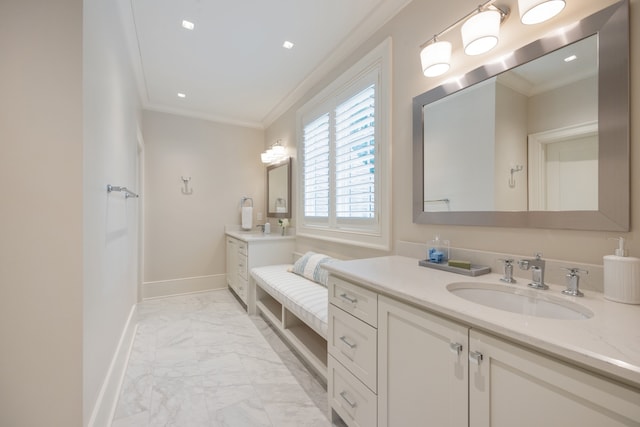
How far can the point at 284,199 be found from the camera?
12.4 ft

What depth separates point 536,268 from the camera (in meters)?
1.11

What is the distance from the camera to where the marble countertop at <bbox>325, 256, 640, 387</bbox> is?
577mm

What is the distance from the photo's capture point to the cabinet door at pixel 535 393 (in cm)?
58

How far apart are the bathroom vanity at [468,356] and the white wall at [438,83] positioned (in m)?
0.20

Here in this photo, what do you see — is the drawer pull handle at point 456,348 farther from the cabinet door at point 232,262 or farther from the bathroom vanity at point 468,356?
the cabinet door at point 232,262

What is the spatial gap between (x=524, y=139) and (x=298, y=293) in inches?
Result: 71.8

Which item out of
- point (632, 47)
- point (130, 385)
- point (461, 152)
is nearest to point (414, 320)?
point (461, 152)

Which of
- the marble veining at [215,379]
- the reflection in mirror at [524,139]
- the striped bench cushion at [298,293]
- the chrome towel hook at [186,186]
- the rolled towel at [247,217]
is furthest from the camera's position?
the rolled towel at [247,217]

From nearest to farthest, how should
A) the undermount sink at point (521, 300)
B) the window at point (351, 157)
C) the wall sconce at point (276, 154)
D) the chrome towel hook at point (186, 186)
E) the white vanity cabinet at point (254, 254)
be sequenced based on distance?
the undermount sink at point (521, 300) → the window at point (351, 157) → the white vanity cabinet at point (254, 254) → the wall sconce at point (276, 154) → the chrome towel hook at point (186, 186)

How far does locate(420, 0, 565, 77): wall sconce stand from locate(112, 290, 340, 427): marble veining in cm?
215

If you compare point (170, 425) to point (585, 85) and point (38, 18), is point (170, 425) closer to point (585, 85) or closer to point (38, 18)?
point (38, 18)

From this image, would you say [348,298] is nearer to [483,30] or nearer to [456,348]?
[456,348]

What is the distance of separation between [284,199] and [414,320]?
2.96 metres

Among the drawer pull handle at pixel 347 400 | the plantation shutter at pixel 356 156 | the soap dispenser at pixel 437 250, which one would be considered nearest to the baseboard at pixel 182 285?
the plantation shutter at pixel 356 156
